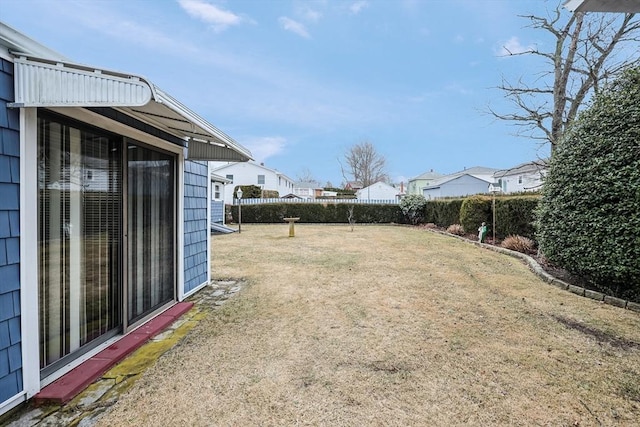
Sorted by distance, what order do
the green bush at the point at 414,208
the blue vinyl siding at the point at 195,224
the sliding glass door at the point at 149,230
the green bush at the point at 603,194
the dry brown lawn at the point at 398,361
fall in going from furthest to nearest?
the green bush at the point at 414,208 → the blue vinyl siding at the point at 195,224 → the green bush at the point at 603,194 → the sliding glass door at the point at 149,230 → the dry brown lawn at the point at 398,361

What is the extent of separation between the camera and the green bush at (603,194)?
402 cm

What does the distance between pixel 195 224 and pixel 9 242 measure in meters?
2.84

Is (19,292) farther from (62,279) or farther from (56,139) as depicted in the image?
(56,139)

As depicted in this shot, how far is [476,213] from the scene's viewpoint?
10.5 m

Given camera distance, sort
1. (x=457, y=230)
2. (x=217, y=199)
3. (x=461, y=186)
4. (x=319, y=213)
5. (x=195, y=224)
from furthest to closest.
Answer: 1. (x=461, y=186)
2. (x=319, y=213)
3. (x=217, y=199)
4. (x=457, y=230)
5. (x=195, y=224)

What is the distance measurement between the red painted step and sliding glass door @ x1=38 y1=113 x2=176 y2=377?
99 mm

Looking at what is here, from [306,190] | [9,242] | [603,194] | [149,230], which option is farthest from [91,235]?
[306,190]

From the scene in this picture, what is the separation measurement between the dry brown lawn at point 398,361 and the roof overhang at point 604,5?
2.87m

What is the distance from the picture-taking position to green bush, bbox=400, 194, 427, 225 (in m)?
17.5

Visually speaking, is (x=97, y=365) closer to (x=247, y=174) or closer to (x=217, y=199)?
(x=217, y=199)

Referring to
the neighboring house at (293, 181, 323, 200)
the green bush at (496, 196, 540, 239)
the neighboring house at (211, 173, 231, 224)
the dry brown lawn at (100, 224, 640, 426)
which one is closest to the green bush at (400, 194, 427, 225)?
the green bush at (496, 196, 540, 239)

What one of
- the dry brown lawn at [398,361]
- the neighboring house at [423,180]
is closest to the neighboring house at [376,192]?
the neighboring house at [423,180]

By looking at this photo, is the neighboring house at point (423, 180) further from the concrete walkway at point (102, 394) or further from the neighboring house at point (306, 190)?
the concrete walkway at point (102, 394)

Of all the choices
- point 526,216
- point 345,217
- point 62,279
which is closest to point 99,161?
point 62,279
